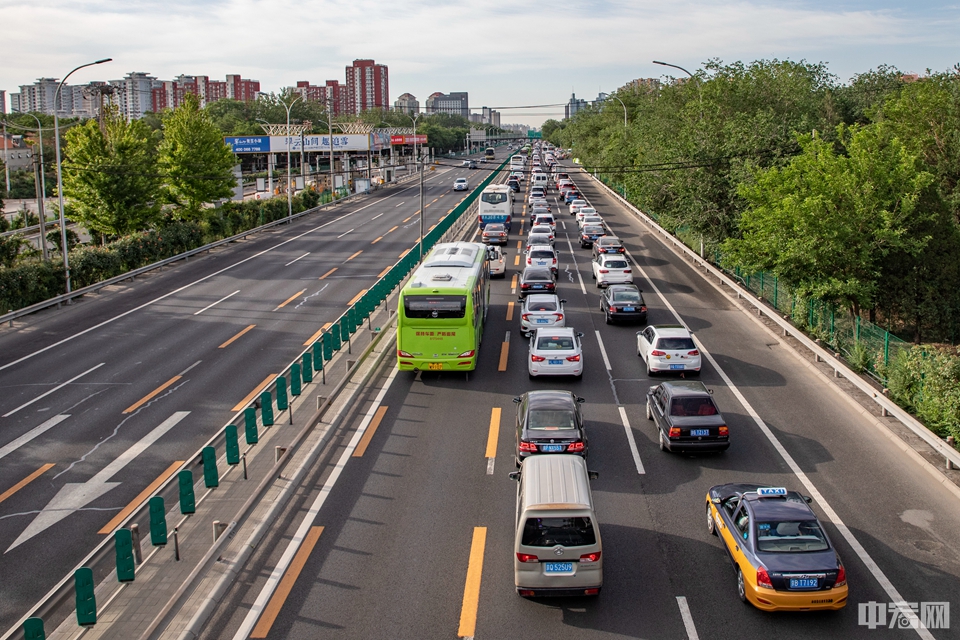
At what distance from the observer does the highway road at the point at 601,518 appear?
12.1 m

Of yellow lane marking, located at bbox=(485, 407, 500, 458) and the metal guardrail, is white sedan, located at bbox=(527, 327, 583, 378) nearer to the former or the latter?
yellow lane marking, located at bbox=(485, 407, 500, 458)

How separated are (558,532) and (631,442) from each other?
293 inches

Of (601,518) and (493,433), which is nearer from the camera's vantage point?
(601,518)

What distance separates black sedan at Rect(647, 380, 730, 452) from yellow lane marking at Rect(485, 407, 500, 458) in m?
3.90

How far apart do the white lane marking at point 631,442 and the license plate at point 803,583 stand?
19.4 feet

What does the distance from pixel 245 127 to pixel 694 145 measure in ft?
318

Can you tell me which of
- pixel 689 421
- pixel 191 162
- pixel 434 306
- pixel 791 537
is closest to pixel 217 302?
pixel 434 306

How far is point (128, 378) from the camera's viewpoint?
24688 millimetres

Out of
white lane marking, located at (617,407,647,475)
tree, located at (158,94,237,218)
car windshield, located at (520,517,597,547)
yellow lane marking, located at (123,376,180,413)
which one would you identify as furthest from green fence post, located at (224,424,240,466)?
tree, located at (158,94,237,218)

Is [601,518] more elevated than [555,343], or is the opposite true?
[555,343]

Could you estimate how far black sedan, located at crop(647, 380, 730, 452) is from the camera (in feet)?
59.3

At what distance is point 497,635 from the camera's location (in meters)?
11.7

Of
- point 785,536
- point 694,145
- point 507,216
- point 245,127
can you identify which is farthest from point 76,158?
point 245,127

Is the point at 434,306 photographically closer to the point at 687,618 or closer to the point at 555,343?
the point at 555,343
